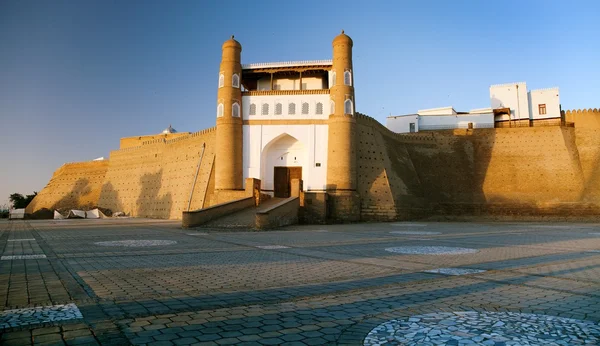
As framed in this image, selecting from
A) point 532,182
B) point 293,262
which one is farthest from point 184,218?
point 532,182

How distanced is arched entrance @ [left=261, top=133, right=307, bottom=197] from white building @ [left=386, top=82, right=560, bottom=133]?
14795 mm

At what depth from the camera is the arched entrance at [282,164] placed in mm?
24359

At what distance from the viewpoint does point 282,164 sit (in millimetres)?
24453

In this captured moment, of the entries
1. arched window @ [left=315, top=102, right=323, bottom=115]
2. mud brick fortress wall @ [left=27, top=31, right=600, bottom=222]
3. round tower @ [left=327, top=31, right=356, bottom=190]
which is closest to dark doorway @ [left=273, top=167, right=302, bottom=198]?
mud brick fortress wall @ [left=27, top=31, right=600, bottom=222]

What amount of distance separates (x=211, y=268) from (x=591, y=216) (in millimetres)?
28221

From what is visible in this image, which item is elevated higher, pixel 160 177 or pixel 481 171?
pixel 481 171

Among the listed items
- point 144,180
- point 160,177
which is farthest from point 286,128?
point 144,180

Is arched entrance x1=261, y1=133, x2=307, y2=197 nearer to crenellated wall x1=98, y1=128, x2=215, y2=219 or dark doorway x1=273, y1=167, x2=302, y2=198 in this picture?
dark doorway x1=273, y1=167, x2=302, y2=198

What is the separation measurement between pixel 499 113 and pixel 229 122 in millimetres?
25391

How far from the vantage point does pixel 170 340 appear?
2627 millimetres

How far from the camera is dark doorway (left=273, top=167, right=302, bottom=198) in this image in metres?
24.4

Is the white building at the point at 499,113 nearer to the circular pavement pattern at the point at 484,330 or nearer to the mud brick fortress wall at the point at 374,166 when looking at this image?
the mud brick fortress wall at the point at 374,166

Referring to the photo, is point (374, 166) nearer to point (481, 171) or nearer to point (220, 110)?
point (220, 110)

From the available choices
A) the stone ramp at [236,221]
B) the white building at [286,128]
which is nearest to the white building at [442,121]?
the white building at [286,128]
